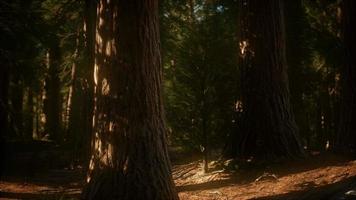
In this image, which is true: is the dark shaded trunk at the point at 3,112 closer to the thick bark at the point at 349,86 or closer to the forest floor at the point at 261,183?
the forest floor at the point at 261,183

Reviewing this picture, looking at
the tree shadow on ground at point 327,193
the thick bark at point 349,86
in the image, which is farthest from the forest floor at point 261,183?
the thick bark at point 349,86

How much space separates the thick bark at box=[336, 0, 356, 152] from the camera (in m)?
10.4

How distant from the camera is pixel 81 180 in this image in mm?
14266

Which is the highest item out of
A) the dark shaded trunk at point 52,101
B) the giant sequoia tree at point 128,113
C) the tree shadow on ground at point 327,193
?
the dark shaded trunk at point 52,101

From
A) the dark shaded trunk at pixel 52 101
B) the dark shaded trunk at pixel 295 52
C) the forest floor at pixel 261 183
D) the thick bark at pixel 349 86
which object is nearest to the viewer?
the forest floor at pixel 261 183

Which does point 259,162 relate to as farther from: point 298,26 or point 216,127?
point 298,26

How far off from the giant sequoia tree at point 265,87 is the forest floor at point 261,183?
1.83ft

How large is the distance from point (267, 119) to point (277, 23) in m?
2.52

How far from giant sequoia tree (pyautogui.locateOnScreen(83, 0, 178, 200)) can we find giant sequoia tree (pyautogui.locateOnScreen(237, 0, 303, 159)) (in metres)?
4.33

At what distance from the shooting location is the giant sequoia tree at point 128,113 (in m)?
7.02

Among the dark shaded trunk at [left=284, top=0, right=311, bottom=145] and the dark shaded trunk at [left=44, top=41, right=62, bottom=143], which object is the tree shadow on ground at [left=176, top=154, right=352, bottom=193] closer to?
the dark shaded trunk at [left=284, top=0, right=311, bottom=145]

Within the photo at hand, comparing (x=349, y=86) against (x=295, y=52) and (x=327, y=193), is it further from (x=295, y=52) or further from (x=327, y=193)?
(x=295, y=52)

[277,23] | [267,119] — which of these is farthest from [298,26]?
[267,119]

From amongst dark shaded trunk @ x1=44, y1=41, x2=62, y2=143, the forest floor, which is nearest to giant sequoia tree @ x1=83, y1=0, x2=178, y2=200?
the forest floor
